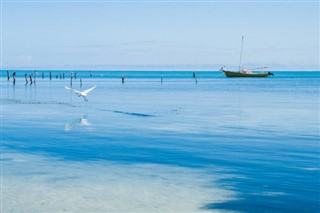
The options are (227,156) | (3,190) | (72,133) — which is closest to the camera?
(3,190)

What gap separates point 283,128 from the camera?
91.6 ft

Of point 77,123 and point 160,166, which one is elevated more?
point 77,123

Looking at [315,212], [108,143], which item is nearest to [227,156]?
[108,143]

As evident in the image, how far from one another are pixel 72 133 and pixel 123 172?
33.1 feet

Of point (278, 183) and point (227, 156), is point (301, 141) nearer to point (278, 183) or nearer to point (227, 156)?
point (227, 156)

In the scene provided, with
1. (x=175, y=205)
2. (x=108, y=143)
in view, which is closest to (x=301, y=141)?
(x=108, y=143)

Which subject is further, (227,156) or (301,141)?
(301,141)

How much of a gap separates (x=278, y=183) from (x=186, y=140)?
8.77m

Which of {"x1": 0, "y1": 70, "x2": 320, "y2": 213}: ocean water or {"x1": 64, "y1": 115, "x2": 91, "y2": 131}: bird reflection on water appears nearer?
{"x1": 0, "y1": 70, "x2": 320, "y2": 213}: ocean water

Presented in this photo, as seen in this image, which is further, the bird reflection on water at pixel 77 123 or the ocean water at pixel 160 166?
the bird reflection on water at pixel 77 123

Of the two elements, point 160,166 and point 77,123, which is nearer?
point 160,166

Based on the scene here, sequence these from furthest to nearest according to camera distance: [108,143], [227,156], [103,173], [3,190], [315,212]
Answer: [108,143], [227,156], [103,173], [3,190], [315,212]

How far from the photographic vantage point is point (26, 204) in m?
12.8

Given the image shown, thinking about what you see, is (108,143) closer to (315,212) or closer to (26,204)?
(26,204)
